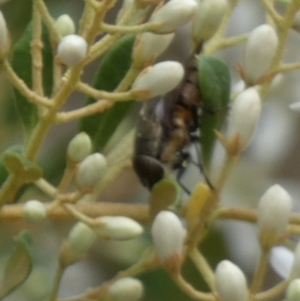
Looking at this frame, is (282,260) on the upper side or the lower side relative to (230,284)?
lower

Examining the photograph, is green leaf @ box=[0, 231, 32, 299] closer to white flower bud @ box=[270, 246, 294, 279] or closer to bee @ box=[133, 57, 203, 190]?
bee @ box=[133, 57, 203, 190]

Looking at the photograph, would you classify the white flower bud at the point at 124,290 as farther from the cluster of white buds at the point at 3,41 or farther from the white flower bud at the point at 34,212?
the cluster of white buds at the point at 3,41

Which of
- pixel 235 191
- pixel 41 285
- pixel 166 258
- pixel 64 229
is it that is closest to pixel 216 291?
pixel 166 258

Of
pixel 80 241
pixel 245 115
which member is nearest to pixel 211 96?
pixel 245 115

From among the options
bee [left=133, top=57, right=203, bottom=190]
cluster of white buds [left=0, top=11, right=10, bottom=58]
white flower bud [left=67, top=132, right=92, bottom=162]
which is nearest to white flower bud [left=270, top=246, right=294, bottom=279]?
bee [left=133, top=57, right=203, bottom=190]

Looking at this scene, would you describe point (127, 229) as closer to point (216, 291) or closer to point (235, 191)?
point (216, 291)

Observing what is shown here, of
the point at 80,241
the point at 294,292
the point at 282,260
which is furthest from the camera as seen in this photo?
the point at 282,260

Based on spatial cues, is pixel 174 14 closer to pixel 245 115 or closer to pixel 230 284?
pixel 245 115
